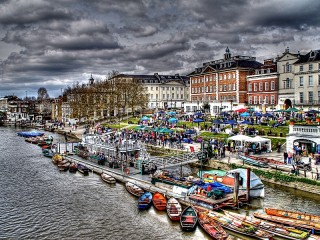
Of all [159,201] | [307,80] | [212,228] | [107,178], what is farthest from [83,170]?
[307,80]

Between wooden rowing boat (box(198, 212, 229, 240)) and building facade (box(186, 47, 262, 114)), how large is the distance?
2484 inches

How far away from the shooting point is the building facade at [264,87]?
82875mm

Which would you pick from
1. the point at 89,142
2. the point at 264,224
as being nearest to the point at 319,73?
the point at 89,142

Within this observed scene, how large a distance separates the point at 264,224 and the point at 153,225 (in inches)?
341

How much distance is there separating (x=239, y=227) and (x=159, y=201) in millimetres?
8597

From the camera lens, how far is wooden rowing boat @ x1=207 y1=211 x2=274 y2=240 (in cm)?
2320

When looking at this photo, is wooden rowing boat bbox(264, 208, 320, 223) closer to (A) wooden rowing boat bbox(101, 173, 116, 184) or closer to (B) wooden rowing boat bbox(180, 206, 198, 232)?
(B) wooden rowing boat bbox(180, 206, 198, 232)

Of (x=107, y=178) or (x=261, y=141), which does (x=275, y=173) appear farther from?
(x=107, y=178)

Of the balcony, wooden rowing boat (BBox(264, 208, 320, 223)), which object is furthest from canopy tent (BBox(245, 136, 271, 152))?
wooden rowing boat (BBox(264, 208, 320, 223))

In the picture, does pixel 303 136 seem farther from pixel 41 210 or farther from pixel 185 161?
pixel 41 210

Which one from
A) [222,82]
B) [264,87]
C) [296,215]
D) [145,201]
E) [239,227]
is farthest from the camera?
[222,82]

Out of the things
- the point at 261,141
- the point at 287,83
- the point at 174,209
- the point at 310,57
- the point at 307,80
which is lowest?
the point at 174,209

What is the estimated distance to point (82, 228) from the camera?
27281 mm

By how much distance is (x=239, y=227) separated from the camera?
24.3 meters
